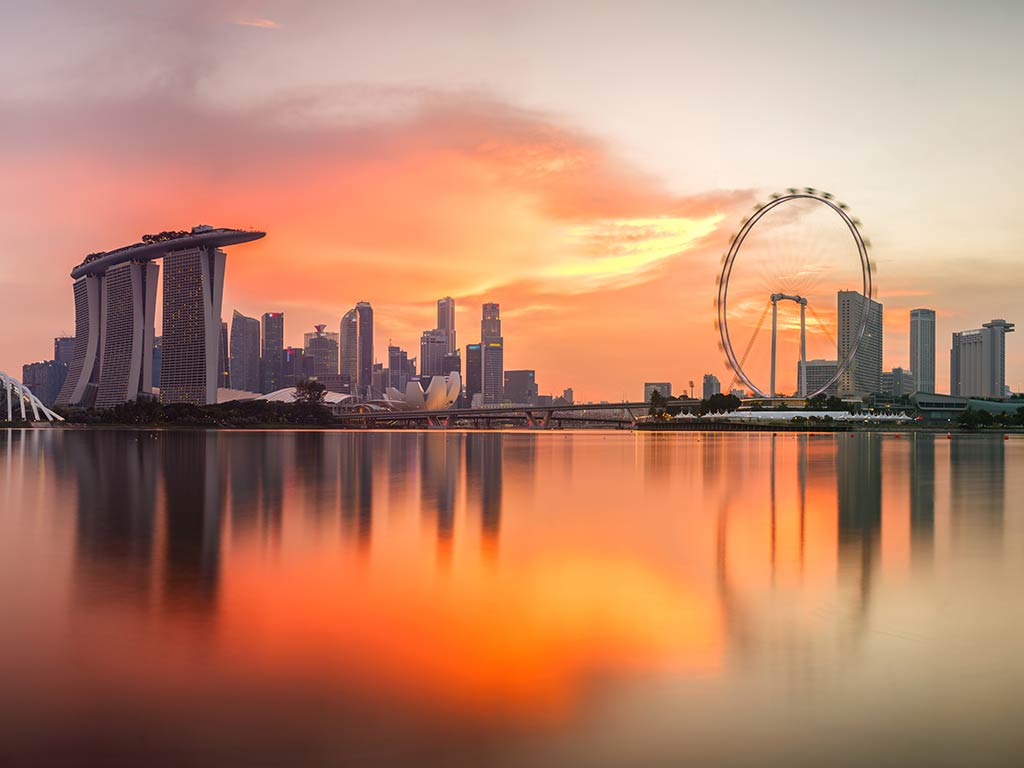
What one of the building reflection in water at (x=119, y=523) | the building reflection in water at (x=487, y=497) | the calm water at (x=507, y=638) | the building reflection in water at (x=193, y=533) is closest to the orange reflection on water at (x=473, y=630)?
the calm water at (x=507, y=638)

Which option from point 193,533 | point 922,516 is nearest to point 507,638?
point 193,533

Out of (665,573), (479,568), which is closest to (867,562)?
(665,573)

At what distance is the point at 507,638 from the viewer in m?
10.2

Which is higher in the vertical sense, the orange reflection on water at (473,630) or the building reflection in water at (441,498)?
the orange reflection on water at (473,630)

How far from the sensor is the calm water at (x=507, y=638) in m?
6.90

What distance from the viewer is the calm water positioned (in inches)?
272

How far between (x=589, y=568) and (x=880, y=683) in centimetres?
697

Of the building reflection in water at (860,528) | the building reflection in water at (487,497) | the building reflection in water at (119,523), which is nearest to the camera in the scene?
the building reflection in water at (119,523)

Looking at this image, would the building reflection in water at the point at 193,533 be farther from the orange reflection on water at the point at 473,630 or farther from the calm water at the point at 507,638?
the orange reflection on water at the point at 473,630

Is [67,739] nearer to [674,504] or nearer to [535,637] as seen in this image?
[535,637]

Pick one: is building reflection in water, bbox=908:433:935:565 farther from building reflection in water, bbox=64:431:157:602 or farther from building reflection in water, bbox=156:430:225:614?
building reflection in water, bbox=64:431:157:602

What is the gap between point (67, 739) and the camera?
267 inches

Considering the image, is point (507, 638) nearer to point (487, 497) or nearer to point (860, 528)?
point (860, 528)

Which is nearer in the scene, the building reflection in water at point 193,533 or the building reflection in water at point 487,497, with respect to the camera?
the building reflection in water at point 193,533
